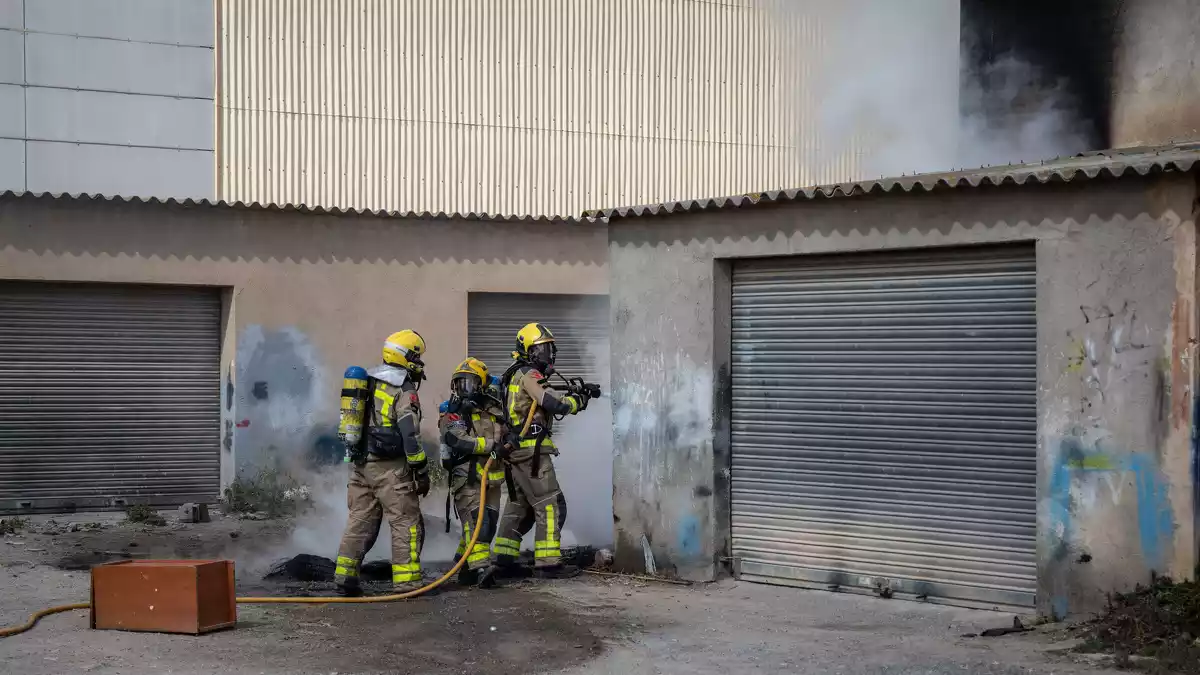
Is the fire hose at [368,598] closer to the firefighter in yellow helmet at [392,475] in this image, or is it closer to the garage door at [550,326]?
the firefighter in yellow helmet at [392,475]

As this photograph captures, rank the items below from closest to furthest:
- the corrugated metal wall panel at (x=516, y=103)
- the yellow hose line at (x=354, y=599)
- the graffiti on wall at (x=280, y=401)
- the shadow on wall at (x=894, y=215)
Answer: the yellow hose line at (x=354, y=599)
the shadow on wall at (x=894, y=215)
the graffiti on wall at (x=280, y=401)
the corrugated metal wall panel at (x=516, y=103)

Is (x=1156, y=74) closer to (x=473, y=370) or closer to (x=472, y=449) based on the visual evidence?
(x=473, y=370)

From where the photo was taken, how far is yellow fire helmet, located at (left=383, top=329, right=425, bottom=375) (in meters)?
9.52

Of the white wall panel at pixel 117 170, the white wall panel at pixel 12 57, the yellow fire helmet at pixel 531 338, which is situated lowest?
the yellow fire helmet at pixel 531 338

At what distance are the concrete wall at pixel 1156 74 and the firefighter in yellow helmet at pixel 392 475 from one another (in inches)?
289

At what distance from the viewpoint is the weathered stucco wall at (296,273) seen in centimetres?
1348

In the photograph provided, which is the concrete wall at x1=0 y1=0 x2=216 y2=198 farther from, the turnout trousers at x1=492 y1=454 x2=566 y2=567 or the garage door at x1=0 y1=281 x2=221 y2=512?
the turnout trousers at x1=492 y1=454 x2=566 y2=567

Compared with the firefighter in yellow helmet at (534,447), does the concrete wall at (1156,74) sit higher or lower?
higher

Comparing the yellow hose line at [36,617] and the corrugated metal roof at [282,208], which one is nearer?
the yellow hose line at [36,617]

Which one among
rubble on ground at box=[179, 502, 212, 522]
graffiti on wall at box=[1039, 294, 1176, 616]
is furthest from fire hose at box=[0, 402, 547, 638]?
rubble on ground at box=[179, 502, 212, 522]

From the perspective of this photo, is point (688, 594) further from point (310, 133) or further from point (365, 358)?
point (310, 133)

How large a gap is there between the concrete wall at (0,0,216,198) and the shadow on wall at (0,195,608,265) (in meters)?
2.17

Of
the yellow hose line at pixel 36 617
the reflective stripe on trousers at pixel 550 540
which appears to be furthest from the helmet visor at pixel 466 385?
the yellow hose line at pixel 36 617

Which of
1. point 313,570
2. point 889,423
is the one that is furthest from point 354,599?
point 889,423
